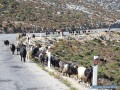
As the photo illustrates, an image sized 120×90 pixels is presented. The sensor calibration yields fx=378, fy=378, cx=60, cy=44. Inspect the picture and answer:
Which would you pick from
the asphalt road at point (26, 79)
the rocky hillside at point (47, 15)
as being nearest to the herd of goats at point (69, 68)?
the asphalt road at point (26, 79)

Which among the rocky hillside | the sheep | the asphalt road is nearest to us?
the asphalt road

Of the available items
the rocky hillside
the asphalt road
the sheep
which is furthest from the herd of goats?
the rocky hillside

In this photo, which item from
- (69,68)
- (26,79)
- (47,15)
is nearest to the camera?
(26,79)

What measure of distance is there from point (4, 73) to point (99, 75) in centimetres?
521

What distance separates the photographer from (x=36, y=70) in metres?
21.2

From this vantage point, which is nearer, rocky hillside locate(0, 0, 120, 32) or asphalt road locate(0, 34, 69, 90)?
asphalt road locate(0, 34, 69, 90)

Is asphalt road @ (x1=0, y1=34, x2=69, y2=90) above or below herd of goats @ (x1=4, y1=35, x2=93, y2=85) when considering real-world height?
below

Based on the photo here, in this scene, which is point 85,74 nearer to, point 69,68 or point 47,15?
point 69,68

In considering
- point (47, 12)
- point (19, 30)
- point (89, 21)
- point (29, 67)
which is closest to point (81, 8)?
point (89, 21)

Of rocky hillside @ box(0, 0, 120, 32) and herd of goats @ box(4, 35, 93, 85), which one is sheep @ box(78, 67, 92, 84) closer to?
herd of goats @ box(4, 35, 93, 85)

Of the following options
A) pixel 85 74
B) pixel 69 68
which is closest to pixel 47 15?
pixel 69 68

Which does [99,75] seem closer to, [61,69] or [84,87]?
[61,69]

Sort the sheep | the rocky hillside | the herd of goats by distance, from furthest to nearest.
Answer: the rocky hillside < the herd of goats < the sheep

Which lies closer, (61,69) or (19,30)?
(61,69)
